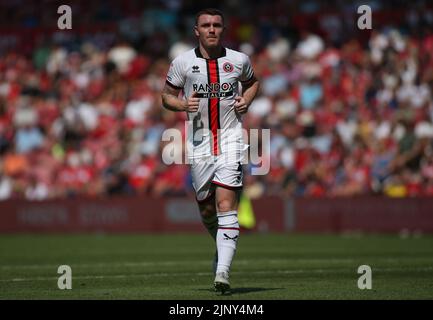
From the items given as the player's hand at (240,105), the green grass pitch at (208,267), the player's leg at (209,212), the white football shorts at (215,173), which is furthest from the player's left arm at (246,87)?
the green grass pitch at (208,267)

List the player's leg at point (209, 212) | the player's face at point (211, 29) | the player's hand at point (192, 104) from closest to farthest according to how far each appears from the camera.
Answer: the player's hand at point (192, 104) → the player's face at point (211, 29) → the player's leg at point (209, 212)

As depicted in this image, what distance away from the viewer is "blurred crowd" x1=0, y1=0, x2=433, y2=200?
989 inches

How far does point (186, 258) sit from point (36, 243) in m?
6.19

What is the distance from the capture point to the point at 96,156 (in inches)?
1122

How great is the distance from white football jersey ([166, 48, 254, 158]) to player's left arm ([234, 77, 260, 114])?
0.50 ft

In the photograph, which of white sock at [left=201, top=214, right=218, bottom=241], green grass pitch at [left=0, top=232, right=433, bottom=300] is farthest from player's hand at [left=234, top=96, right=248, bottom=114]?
green grass pitch at [left=0, top=232, right=433, bottom=300]

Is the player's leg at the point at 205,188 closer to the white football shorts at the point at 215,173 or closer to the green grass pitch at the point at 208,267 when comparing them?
the white football shorts at the point at 215,173

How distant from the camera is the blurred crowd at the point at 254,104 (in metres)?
25.1

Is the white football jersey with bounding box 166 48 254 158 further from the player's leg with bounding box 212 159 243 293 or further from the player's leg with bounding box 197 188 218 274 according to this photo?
the player's leg with bounding box 197 188 218 274

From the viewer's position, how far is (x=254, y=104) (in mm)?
27359

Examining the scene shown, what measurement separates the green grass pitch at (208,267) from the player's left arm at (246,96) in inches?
73.6
